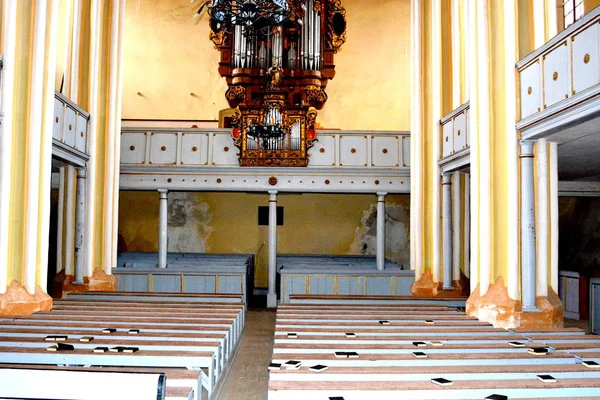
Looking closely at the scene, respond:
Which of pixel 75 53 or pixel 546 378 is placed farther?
pixel 75 53

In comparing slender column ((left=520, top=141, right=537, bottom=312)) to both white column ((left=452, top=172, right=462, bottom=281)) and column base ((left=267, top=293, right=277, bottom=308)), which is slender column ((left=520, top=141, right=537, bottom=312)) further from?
column base ((left=267, top=293, right=277, bottom=308))

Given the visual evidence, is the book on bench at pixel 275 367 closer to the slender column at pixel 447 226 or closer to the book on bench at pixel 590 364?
the book on bench at pixel 590 364

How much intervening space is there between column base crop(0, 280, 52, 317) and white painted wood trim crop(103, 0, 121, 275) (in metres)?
3.79

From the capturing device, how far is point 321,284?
13.0m

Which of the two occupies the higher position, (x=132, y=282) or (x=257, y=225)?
(x=257, y=225)

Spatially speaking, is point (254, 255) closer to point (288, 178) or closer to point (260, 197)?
point (260, 197)

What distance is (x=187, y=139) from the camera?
1418cm

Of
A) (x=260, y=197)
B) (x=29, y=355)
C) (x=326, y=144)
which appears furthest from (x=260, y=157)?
(x=29, y=355)

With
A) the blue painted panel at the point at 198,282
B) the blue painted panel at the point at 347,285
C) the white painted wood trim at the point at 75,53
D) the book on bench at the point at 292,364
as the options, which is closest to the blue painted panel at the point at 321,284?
the blue painted panel at the point at 347,285

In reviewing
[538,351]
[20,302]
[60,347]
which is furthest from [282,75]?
[538,351]

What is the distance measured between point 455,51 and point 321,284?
20.5ft

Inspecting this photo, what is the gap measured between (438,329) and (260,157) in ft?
27.7

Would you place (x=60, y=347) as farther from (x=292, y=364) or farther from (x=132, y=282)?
(x=132, y=282)

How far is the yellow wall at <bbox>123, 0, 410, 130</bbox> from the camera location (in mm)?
18969
